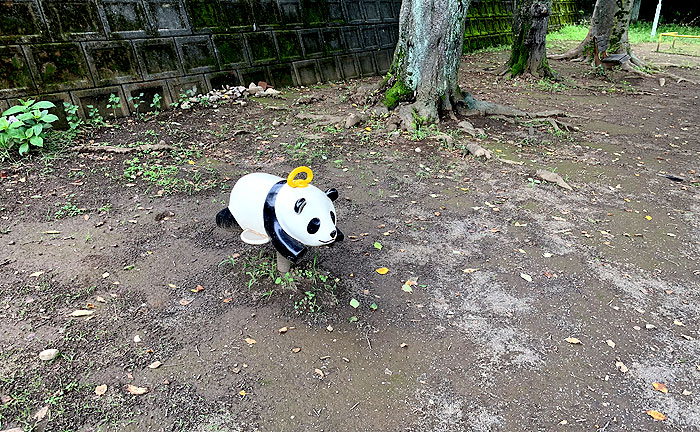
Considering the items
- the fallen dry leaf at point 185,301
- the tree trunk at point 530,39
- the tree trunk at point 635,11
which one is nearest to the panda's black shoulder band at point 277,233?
the fallen dry leaf at point 185,301

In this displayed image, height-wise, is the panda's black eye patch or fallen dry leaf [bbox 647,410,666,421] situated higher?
the panda's black eye patch

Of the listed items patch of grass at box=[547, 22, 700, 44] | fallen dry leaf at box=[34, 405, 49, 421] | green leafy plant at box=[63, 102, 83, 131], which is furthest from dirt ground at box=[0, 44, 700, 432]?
patch of grass at box=[547, 22, 700, 44]

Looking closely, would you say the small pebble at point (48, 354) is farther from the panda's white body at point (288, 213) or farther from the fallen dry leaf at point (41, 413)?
the panda's white body at point (288, 213)

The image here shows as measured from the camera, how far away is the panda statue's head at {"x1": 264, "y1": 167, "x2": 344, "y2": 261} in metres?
2.50

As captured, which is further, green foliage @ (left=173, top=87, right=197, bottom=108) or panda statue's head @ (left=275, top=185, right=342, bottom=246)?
green foliage @ (left=173, top=87, right=197, bottom=108)

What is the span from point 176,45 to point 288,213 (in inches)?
229

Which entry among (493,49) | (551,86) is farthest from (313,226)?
(493,49)

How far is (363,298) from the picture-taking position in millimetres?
3049

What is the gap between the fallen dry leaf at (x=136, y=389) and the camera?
2.29 m

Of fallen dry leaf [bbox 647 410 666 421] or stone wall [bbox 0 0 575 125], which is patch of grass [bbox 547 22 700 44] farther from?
fallen dry leaf [bbox 647 410 666 421]

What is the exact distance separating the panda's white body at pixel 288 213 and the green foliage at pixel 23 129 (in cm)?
375

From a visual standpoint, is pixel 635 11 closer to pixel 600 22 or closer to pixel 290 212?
pixel 600 22

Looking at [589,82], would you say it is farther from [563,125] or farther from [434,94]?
[434,94]

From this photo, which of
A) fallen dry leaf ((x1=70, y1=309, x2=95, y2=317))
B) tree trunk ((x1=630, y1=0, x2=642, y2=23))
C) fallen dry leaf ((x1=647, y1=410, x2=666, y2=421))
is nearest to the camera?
fallen dry leaf ((x1=647, y1=410, x2=666, y2=421))
